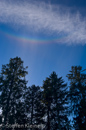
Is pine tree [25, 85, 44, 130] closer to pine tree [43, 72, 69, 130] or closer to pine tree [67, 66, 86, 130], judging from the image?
pine tree [43, 72, 69, 130]

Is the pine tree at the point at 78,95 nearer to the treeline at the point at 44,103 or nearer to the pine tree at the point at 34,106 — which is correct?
the treeline at the point at 44,103

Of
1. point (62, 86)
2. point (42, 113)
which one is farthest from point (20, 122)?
point (62, 86)

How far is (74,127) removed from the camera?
1541cm

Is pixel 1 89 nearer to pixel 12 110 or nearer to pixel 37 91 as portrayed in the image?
pixel 12 110

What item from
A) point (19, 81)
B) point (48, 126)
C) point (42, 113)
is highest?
point (19, 81)

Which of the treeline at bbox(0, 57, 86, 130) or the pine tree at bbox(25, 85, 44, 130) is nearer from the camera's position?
the treeline at bbox(0, 57, 86, 130)

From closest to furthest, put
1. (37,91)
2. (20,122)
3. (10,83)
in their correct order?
(10,83), (20,122), (37,91)

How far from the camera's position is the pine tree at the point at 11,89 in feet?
51.2

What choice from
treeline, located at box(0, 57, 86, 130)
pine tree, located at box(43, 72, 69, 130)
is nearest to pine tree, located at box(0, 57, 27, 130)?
treeline, located at box(0, 57, 86, 130)

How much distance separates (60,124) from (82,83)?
726 centimetres

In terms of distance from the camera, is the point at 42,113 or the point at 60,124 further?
the point at 42,113

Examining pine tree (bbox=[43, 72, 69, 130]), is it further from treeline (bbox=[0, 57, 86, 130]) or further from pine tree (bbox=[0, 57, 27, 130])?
pine tree (bbox=[0, 57, 27, 130])

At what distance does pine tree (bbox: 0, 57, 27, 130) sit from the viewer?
51.2 ft

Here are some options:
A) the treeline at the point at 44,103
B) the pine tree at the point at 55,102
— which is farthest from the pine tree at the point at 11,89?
the pine tree at the point at 55,102
